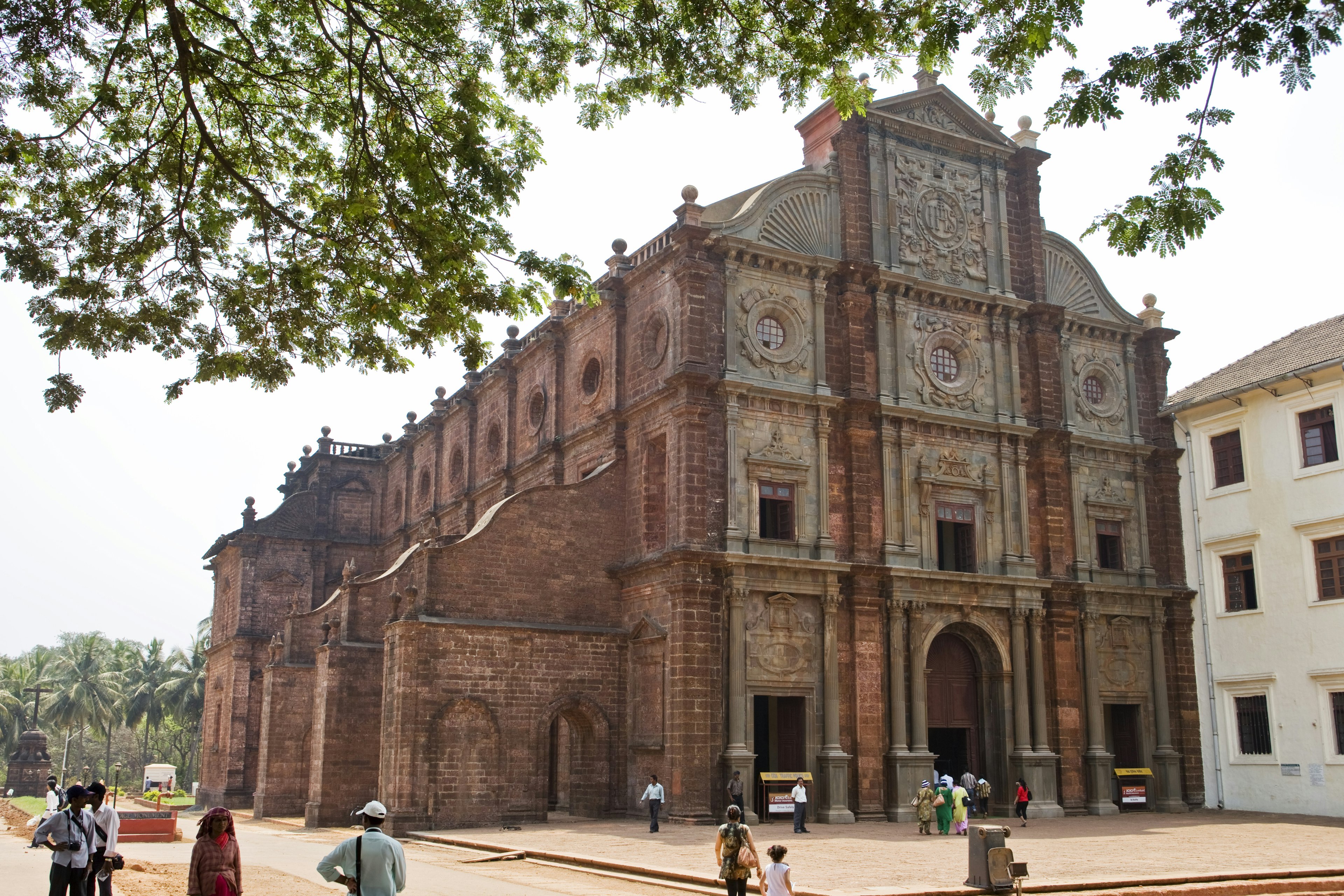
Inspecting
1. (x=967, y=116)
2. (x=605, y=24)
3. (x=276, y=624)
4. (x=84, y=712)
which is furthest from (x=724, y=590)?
(x=84, y=712)

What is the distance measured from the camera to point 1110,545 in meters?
32.8

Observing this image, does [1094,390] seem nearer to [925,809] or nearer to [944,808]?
[944,808]

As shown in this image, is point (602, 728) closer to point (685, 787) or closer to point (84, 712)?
point (685, 787)

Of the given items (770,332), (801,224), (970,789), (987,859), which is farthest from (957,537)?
(987,859)

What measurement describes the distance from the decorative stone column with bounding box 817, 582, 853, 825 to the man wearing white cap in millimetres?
18599

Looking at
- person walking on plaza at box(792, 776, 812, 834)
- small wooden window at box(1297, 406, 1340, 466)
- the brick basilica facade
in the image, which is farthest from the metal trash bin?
small wooden window at box(1297, 406, 1340, 466)

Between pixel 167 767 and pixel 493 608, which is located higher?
pixel 493 608

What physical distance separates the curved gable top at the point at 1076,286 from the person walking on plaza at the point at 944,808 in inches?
559

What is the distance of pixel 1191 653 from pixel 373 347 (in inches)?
1029

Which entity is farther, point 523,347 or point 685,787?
point 523,347

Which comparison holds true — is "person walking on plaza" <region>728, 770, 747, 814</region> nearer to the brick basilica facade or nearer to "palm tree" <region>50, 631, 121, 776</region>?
the brick basilica facade

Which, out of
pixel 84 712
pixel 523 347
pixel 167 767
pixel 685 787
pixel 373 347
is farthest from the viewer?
pixel 84 712

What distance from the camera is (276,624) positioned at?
44.3 meters

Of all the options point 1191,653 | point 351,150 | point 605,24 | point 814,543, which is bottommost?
point 1191,653
